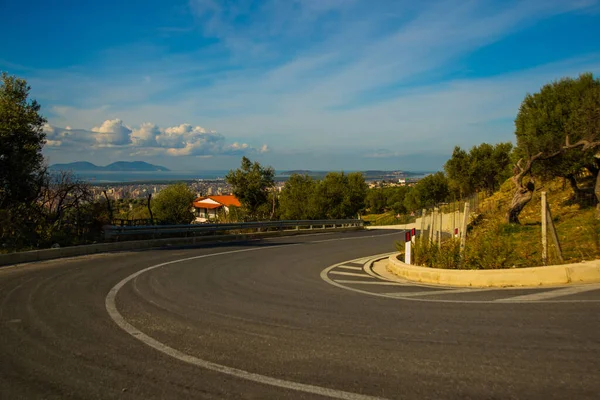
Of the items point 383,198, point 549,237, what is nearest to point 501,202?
point 549,237

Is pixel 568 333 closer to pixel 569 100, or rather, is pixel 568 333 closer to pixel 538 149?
pixel 538 149

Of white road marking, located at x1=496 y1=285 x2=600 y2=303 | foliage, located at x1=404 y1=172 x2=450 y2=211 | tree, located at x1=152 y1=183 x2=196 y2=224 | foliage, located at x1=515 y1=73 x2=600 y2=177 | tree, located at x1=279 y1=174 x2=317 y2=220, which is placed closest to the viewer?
white road marking, located at x1=496 y1=285 x2=600 y2=303

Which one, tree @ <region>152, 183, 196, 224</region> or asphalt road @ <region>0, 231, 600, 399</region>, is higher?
tree @ <region>152, 183, 196, 224</region>

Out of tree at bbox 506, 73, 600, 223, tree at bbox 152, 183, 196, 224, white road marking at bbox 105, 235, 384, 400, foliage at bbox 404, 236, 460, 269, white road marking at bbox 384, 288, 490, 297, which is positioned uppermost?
tree at bbox 506, 73, 600, 223

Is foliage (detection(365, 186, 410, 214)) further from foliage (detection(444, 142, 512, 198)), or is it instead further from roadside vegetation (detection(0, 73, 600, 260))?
roadside vegetation (detection(0, 73, 600, 260))

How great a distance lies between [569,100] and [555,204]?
5810mm

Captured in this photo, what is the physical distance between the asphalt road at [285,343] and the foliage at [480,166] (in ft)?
160

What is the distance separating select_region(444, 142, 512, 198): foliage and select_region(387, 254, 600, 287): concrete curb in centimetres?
4732

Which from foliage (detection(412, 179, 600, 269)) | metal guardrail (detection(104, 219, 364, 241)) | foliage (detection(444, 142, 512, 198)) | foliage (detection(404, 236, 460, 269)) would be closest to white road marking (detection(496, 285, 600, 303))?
foliage (detection(412, 179, 600, 269))

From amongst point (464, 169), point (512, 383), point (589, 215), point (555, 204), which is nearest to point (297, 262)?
point (512, 383)

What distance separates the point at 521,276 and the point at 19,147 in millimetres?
16514

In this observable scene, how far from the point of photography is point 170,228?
18.1m

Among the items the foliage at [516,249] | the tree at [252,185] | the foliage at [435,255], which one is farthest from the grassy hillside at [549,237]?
the tree at [252,185]

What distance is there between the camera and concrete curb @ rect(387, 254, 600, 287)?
7.76 meters
